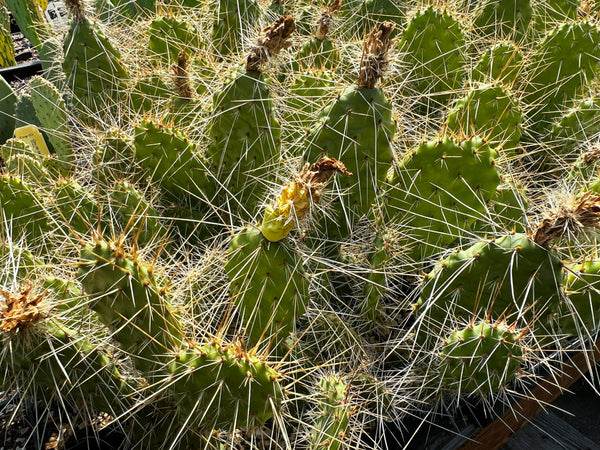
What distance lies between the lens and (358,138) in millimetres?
1368

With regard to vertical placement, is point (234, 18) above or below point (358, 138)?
above

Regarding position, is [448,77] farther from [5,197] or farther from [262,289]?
[5,197]

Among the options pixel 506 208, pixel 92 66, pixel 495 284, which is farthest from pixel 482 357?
pixel 92 66

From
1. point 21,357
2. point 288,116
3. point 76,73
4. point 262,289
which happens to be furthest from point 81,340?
point 76,73

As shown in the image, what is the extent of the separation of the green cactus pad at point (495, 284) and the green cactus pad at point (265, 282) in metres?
0.31

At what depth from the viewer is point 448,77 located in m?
2.18

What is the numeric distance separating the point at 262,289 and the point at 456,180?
0.64 m

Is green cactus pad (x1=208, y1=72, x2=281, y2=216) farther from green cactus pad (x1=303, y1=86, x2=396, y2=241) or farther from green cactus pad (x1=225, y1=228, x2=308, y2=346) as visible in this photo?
green cactus pad (x1=225, y1=228, x2=308, y2=346)

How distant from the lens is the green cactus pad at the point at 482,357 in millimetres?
1162

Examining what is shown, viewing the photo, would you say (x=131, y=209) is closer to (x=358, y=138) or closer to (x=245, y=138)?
(x=245, y=138)

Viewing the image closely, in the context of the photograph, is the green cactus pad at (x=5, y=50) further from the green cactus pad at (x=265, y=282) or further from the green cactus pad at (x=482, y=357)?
the green cactus pad at (x=482, y=357)

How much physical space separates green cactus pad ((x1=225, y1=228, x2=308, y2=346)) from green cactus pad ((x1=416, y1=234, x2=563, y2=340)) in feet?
1.02

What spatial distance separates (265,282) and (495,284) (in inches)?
20.5

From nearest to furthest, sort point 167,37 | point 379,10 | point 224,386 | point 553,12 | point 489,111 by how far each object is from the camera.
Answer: point 224,386, point 489,111, point 167,37, point 379,10, point 553,12
